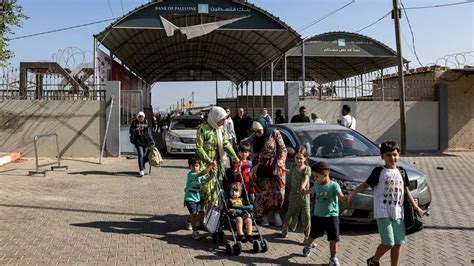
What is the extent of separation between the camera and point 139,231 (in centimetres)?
695

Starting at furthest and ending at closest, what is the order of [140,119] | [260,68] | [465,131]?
[260,68] → [465,131] → [140,119]

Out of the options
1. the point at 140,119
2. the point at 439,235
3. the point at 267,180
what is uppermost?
the point at 140,119

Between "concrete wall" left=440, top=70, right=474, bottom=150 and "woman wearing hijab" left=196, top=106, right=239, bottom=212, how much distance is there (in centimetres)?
1568

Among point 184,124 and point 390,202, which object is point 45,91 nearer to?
point 184,124

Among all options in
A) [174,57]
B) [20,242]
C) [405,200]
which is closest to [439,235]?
[405,200]

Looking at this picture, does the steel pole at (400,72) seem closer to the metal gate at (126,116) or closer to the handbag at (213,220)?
the metal gate at (126,116)

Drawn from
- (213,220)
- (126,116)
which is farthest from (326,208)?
(126,116)

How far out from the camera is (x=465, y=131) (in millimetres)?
19953

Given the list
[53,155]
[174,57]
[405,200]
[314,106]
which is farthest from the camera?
[174,57]

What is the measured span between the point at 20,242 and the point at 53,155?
10.1m

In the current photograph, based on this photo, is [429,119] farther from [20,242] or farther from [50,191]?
[20,242]

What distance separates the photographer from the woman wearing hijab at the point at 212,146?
6473 millimetres

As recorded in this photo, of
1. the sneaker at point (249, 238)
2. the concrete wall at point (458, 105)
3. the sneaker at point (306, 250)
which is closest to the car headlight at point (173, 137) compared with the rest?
the sneaker at point (249, 238)

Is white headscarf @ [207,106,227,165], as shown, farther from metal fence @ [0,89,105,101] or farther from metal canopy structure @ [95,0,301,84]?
metal canopy structure @ [95,0,301,84]
